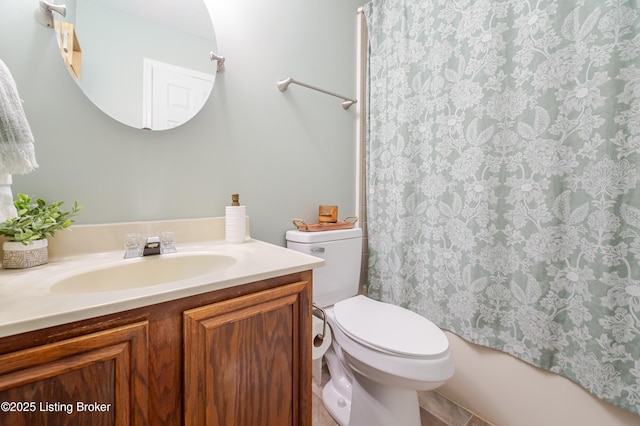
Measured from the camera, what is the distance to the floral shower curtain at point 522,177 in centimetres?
81

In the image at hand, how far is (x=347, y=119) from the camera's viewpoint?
162 cm

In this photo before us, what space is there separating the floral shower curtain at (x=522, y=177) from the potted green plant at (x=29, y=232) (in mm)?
1355

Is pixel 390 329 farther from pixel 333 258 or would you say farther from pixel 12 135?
pixel 12 135

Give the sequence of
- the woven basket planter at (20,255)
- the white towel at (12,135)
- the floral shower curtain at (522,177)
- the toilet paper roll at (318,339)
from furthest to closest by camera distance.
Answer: the toilet paper roll at (318,339) → the floral shower curtain at (522,177) → the woven basket planter at (20,255) → the white towel at (12,135)

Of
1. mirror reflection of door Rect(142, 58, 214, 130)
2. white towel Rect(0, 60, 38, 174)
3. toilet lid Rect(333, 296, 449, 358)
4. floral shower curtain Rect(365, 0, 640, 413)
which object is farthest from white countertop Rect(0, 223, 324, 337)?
floral shower curtain Rect(365, 0, 640, 413)

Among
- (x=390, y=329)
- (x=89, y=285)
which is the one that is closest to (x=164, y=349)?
(x=89, y=285)

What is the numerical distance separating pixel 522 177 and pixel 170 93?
140 centimetres

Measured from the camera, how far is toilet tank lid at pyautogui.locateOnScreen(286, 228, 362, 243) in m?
1.21

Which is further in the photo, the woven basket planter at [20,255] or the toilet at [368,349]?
the toilet at [368,349]

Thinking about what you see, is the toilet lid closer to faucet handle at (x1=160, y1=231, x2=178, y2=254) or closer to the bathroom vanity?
the bathroom vanity

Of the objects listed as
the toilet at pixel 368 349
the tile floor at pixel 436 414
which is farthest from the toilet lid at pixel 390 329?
the tile floor at pixel 436 414

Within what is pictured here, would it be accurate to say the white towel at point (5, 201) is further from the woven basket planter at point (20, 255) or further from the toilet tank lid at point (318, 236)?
the toilet tank lid at point (318, 236)

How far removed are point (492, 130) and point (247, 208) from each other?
1.11 m

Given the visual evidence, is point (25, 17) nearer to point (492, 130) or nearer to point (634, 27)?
point (492, 130)
